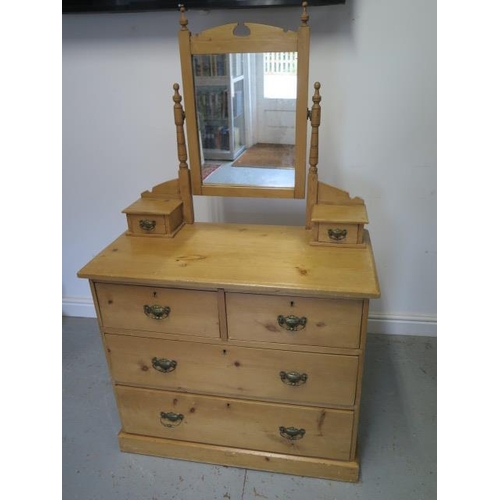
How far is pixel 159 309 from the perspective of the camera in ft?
3.96

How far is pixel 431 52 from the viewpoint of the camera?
1463mm

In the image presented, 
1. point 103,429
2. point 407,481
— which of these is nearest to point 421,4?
point 407,481

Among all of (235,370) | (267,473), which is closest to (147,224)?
(235,370)

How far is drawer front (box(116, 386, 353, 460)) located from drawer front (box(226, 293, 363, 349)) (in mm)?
255

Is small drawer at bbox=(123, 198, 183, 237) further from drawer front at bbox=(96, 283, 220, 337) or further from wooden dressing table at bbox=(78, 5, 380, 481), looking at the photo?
drawer front at bbox=(96, 283, 220, 337)

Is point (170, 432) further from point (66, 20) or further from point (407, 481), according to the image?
A: point (66, 20)

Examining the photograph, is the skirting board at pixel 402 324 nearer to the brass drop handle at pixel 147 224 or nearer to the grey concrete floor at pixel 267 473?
the grey concrete floor at pixel 267 473

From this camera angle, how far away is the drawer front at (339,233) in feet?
4.13

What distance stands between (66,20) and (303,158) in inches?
45.5

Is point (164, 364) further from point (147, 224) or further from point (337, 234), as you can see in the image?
point (337, 234)

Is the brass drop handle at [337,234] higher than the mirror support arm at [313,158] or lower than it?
lower

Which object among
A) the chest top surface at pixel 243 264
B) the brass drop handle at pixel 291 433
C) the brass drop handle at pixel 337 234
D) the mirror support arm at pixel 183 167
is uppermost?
the mirror support arm at pixel 183 167

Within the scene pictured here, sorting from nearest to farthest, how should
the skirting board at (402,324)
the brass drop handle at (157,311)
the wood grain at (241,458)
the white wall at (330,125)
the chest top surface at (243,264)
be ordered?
the chest top surface at (243,264) < the brass drop handle at (157,311) < the wood grain at (241,458) < the white wall at (330,125) < the skirting board at (402,324)

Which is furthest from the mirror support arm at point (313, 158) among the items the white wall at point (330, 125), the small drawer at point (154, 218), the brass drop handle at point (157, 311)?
the brass drop handle at point (157, 311)
